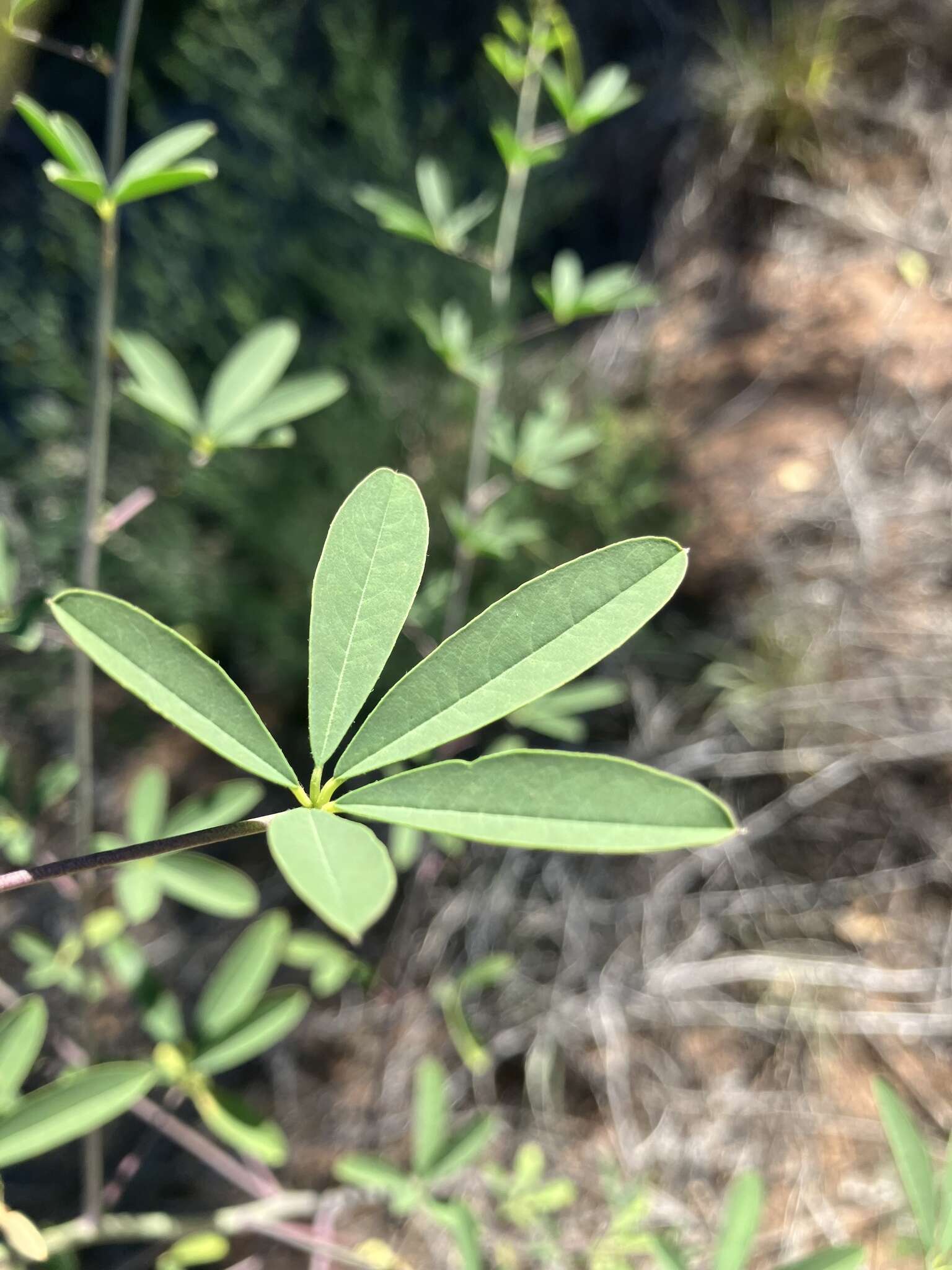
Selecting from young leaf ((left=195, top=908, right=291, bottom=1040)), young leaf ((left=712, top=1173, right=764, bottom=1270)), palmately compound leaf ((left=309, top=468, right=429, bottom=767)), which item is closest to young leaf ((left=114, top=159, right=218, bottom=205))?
palmately compound leaf ((left=309, top=468, right=429, bottom=767))

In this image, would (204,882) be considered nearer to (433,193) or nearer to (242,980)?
(242,980)

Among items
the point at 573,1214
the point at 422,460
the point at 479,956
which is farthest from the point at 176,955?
the point at 422,460

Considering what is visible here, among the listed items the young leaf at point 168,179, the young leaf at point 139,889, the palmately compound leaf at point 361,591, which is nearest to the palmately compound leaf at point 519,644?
the palmately compound leaf at point 361,591

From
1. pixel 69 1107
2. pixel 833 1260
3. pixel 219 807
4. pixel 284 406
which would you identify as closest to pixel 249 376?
pixel 284 406

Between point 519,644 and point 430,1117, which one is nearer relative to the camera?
point 519,644

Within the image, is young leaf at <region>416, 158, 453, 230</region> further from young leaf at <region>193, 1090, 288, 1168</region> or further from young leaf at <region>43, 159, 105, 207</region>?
young leaf at <region>193, 1090, 288, 1168</region>

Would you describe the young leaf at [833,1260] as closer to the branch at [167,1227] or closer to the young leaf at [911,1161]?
the young leaf at [911,1161]

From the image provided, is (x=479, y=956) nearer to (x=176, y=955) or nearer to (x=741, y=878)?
(x=741, y=878)
